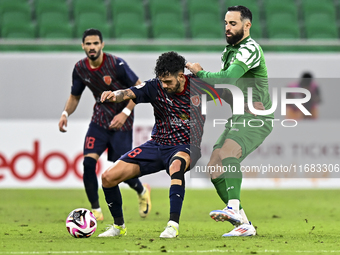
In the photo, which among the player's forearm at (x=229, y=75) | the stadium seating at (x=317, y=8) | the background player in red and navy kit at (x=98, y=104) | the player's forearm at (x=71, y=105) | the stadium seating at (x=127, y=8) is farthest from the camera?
the stadium seating at (x=317, y=8)

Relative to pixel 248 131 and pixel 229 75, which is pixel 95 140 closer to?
pixel 248 131

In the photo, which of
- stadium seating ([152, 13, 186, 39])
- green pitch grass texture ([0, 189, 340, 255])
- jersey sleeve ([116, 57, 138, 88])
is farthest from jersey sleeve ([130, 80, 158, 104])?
stadium seating ([152, 13, 186, 39])

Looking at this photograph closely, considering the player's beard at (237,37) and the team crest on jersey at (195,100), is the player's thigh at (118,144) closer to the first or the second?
the team crest on jersey at (195,100)

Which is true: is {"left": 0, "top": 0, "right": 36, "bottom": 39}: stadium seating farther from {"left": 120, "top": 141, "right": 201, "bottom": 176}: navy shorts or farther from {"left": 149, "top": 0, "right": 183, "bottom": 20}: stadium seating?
{"left": 120, "top": 141, "right": 201, "bottom": 176}: navy shorts

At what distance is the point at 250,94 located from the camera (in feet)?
17.7

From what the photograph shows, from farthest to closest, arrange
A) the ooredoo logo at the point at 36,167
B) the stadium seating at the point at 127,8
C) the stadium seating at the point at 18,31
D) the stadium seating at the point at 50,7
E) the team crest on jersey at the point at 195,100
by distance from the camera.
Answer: the stadium seating at the point at 127,8 < the stadium seating at the point at 50,7 < the stadium seating at the point at 18,31 < the ooredoo logo at the point at 36,167 < the team crest on jersey at the point at 195,100

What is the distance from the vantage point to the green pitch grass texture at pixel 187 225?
4691 mm

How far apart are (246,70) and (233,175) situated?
0.99 metres

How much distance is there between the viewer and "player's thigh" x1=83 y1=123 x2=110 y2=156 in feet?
23.4

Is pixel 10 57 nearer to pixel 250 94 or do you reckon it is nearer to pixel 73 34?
pixel 73 34

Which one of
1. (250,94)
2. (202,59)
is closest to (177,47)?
(202,59)

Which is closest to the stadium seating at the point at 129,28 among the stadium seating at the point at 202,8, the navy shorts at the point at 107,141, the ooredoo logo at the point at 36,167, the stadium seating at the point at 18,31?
the stadium seating at the point at 202,8

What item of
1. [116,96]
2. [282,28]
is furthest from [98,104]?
[282,28]

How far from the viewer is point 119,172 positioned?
525 cm
